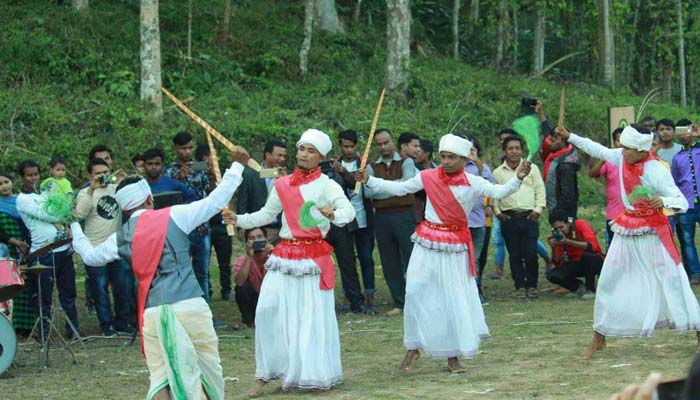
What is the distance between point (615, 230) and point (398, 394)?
2.62m

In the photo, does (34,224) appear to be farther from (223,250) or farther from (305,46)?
(305,46)

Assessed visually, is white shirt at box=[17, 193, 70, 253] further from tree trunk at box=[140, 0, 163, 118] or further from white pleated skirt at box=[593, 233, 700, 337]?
tree trunk at box=[140, 0, 163, 118]

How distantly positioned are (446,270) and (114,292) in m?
4.25

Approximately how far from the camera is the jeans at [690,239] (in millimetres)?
14789

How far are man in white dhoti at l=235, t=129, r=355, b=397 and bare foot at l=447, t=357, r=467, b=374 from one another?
3.44 ft

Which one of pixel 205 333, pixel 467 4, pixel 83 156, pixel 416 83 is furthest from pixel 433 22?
pixel 205 333

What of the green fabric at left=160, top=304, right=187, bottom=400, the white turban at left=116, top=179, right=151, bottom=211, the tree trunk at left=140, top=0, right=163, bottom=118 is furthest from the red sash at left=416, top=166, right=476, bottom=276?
the tree trunk at left=140, top=0, right=163, bottom=118

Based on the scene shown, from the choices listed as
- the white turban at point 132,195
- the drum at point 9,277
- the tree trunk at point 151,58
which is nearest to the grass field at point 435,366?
the drum at point 9,277

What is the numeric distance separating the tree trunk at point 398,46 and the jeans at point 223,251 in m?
8.79

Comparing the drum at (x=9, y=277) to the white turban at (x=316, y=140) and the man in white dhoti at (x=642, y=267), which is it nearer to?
the white turban at (x=316, y=140)

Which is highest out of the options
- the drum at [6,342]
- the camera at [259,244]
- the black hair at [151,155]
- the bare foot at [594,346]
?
the black hair at [151,155]

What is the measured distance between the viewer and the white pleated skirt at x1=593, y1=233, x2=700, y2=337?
9.70 m

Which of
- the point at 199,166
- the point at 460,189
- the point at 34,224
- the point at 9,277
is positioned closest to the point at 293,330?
the point at 460,189

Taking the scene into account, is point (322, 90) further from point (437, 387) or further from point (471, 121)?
point (437, 387)
